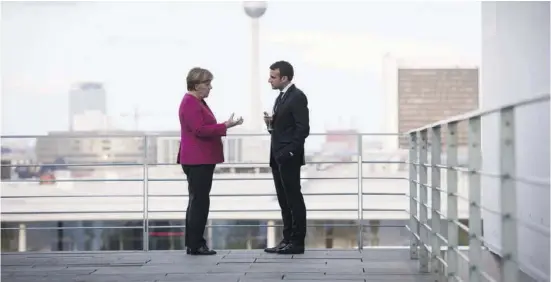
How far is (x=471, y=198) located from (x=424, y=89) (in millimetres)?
36615

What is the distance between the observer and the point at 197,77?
13.4 ft

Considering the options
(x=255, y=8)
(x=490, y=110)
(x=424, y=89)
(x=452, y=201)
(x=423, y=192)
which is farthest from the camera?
(x=424, y=89)

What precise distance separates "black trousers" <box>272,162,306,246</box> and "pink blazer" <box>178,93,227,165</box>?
323mm

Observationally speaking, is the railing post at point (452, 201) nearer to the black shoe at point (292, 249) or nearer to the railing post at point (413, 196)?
the railing post at point (413, 196)

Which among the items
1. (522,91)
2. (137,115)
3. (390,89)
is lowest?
(522,91)

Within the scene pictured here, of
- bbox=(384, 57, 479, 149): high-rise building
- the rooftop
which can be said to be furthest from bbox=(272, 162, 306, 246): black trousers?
bbox=(384, 57, 479, 149): high-rise building

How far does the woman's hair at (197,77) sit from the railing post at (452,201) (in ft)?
5.52

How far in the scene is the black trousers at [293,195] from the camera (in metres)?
4.07

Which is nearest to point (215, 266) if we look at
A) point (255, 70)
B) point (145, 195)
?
point (145, 195)

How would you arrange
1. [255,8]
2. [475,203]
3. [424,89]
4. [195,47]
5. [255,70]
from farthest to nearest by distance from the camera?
1. [255,70]
2. [424,89]
3. [255,8]
4. [195,47]
5. [475,203]

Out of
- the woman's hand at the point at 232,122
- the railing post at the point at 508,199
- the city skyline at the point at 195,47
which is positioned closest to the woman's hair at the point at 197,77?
the woman's hand at the point at 232,122

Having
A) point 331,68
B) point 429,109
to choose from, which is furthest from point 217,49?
point 429,109

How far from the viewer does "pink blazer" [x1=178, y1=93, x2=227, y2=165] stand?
403cm

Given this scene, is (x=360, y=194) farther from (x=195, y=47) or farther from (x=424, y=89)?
(x=424, y=89)
